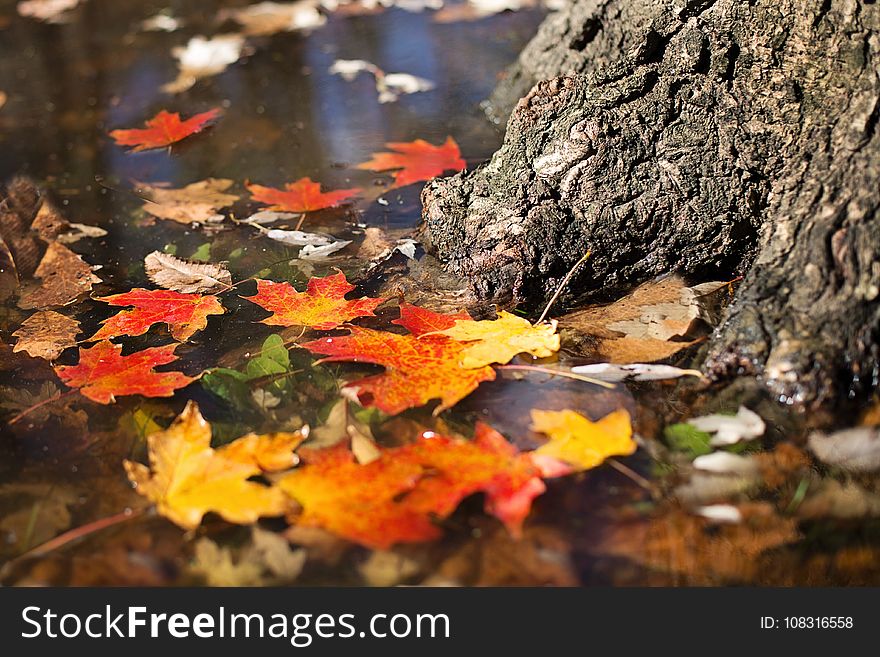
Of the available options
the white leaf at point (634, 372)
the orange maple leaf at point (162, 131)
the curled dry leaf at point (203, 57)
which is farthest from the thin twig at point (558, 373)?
the curled dry leaf at point (203, 57)

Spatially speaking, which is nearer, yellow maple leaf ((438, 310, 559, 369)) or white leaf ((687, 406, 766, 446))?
white leaf ((687, 406, 766, 446))

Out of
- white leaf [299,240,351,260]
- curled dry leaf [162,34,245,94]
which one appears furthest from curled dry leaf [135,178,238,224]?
curled dry leaf [162,34,245,94]

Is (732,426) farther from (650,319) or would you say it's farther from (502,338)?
(502,338)

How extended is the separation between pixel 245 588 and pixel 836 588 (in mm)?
935

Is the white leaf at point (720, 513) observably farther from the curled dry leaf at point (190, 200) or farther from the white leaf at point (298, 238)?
the curled dry leaf at point (190, 200)

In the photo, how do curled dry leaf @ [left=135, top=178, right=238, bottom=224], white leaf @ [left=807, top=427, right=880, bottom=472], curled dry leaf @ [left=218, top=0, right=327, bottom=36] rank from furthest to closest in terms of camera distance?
curled dry leaf @ [left=218, top=0, right=327, bottom=36], curled dry leaf @ [left=135, top=178, right=238, bottom=224], white leaf @ [left=807, top=427, right=880, bottom=472]

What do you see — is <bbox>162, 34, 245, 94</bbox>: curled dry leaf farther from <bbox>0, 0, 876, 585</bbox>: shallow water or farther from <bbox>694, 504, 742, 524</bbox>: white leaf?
<bbox>694, 504, 742, 524</bbox>: white leaf

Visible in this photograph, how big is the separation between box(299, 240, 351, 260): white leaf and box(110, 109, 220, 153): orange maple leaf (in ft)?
3.12

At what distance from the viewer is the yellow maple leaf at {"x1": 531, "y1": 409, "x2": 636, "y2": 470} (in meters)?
1.53

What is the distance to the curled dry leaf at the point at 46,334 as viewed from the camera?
6.22 ft

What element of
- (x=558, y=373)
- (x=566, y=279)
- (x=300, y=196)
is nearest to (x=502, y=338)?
(x=558, y=373)

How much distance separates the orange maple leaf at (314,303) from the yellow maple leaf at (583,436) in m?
0.54

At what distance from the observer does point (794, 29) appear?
1.87 metres

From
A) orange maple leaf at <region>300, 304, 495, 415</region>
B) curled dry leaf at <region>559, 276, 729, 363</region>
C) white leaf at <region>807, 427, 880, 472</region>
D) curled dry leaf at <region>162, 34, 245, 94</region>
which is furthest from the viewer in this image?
curled dry leaf at <region>162, 34, 245, 94</region>
